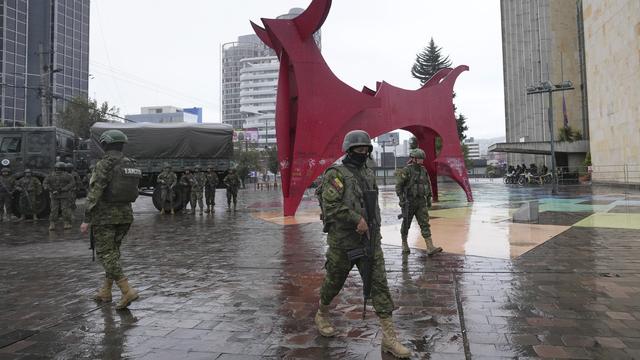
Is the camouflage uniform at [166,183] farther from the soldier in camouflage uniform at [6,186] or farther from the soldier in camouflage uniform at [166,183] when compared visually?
the soldier in camouflage uniform at [6,186]

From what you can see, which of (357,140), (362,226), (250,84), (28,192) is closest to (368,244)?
(362,226)

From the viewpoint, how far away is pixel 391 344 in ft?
11.4

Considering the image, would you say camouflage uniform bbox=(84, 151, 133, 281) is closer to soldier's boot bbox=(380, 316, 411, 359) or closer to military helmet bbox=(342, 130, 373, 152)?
military helmet bbox=(342, 130, 373, 152)

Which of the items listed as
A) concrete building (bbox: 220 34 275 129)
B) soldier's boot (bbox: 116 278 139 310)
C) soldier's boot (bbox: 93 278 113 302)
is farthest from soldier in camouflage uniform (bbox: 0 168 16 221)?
concrete building (bbox: 220 34 275 129)

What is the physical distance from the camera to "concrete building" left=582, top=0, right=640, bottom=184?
83.7ft

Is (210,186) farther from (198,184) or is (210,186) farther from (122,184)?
(122,184)

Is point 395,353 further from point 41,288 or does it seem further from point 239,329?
point 41,288

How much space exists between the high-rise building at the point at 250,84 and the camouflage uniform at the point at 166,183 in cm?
10919

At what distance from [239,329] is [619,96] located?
30.3 meters

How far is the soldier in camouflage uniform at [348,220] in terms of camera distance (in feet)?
12.1

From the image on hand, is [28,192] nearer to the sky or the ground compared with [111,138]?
nearer to the ground

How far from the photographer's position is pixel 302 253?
7828 millimetres

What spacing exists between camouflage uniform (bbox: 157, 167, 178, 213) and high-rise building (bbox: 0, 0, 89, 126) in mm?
41189

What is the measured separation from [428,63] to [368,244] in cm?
5308
